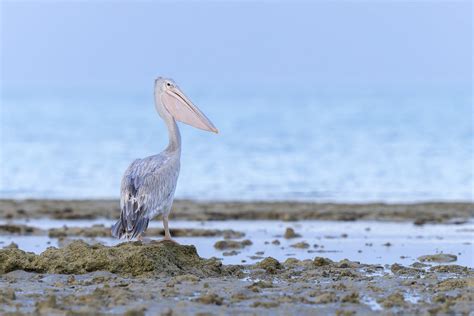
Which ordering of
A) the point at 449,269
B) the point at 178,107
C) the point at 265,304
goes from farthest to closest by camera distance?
the point at 178,107 → the point at 449,269 → the point at 265,304

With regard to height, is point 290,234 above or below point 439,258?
above

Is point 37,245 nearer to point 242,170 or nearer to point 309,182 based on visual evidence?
point 309,182

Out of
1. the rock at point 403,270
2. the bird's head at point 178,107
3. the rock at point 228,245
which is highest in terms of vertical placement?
the bird's head at point 178,107

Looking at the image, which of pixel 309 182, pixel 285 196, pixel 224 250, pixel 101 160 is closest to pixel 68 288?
pixel 224 250

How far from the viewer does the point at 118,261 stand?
10562 millimetres

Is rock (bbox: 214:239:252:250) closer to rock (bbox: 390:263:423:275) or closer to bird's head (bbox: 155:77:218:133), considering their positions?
bird's head (bbox: 155:77:218:133)

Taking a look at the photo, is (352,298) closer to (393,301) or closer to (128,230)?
(393,301)

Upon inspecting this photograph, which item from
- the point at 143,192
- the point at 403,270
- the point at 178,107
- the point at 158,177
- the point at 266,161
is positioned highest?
the point at 266,161

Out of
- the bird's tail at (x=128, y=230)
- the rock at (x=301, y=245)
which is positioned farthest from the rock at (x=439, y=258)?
the bird's tail at (x=128, y=230)

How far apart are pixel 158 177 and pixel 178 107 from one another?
142 cm

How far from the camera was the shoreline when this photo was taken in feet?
61.8

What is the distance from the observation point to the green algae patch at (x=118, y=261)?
1051 centimetres

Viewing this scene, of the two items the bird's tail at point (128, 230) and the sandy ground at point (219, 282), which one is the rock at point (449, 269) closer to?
the sandy ground at point (219, 282)

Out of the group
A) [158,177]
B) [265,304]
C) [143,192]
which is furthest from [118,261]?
[265,304]
